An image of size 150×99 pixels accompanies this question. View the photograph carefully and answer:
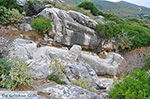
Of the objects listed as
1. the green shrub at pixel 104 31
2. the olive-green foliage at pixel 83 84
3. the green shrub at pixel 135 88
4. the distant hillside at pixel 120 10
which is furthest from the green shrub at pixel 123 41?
the distant hillside at pixel 120 10

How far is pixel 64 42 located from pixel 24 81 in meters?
9.54

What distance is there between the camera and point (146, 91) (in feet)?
13.4

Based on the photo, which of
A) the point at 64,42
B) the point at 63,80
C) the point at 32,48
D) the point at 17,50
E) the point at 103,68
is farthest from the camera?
the point at 64,42

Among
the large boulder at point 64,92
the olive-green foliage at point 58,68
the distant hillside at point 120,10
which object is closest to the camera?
the large boulder at point 64,92

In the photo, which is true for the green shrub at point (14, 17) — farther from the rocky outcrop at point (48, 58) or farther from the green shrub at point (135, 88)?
the green shrub at point (135, 88)

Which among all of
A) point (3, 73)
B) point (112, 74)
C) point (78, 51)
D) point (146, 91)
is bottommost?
point (112, 74)

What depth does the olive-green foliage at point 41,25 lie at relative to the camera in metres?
14.0

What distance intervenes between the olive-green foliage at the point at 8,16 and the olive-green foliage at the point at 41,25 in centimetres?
153

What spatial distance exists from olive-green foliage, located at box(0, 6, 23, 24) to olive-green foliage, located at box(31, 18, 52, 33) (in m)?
1.53

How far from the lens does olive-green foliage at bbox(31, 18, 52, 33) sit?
1396 centimetres

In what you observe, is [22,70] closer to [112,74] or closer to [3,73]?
[3,73]

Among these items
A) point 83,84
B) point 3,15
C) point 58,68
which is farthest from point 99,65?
point 3,15

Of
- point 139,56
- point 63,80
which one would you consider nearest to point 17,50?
point 63,80

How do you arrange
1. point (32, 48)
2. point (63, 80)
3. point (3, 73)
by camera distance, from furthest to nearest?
point (32, 48) < point (63, 80) < point (3, 73)
